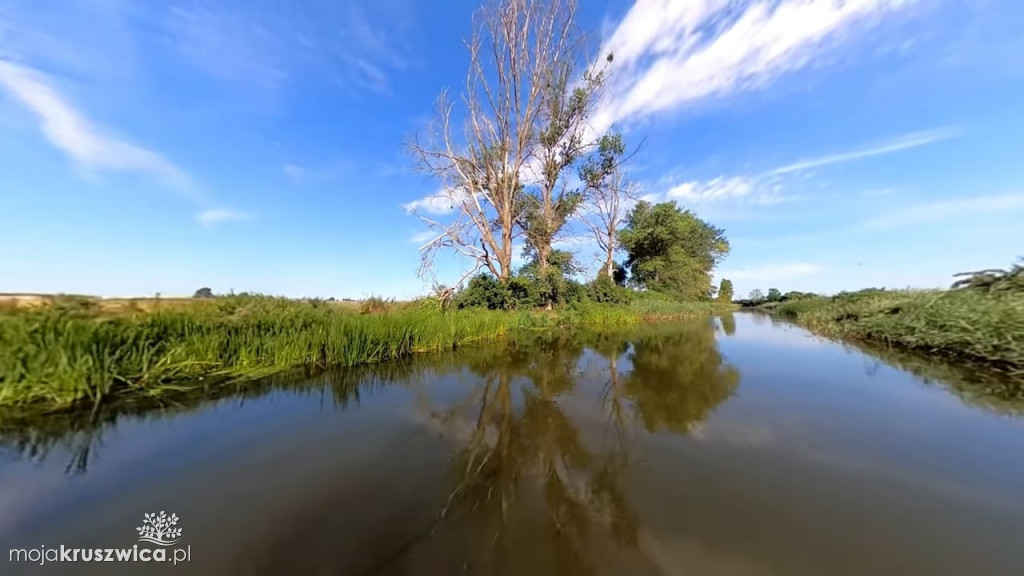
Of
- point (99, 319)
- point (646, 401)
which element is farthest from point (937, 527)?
point (99, 319)

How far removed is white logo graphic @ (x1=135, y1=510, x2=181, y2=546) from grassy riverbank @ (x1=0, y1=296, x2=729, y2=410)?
94.6 inches

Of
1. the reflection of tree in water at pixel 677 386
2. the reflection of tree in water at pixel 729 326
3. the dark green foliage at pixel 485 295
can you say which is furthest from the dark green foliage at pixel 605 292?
the reflection of tree in water at pixel 677 386

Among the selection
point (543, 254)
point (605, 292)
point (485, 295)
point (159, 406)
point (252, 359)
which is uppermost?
point (543, 254)

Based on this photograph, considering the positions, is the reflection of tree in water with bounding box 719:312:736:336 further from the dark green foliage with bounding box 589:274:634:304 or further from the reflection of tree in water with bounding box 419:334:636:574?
the reflection of tree in water with bounding box 419:334:636:574

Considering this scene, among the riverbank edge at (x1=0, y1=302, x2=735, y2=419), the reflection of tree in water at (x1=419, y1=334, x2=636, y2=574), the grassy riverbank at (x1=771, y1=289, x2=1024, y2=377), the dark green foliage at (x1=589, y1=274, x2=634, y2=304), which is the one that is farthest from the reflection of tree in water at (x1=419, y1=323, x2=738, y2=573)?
the dark green foliage at (x1=589, y1=274, x2=634, y2=304)

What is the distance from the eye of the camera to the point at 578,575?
51.8 inches

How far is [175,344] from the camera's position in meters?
4.05

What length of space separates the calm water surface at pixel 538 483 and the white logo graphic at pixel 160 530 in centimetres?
5

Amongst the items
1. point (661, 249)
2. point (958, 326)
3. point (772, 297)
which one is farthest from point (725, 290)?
point (958, 326)

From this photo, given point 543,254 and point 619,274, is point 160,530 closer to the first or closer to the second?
point 543,254

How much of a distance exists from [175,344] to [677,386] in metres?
6.08

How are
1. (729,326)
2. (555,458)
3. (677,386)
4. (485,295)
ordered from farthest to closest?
(729,326)
(485,295)
(677,386)
(555,458)

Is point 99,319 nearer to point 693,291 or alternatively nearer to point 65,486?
point 65,486

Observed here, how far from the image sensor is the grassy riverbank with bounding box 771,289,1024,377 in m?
4.79
